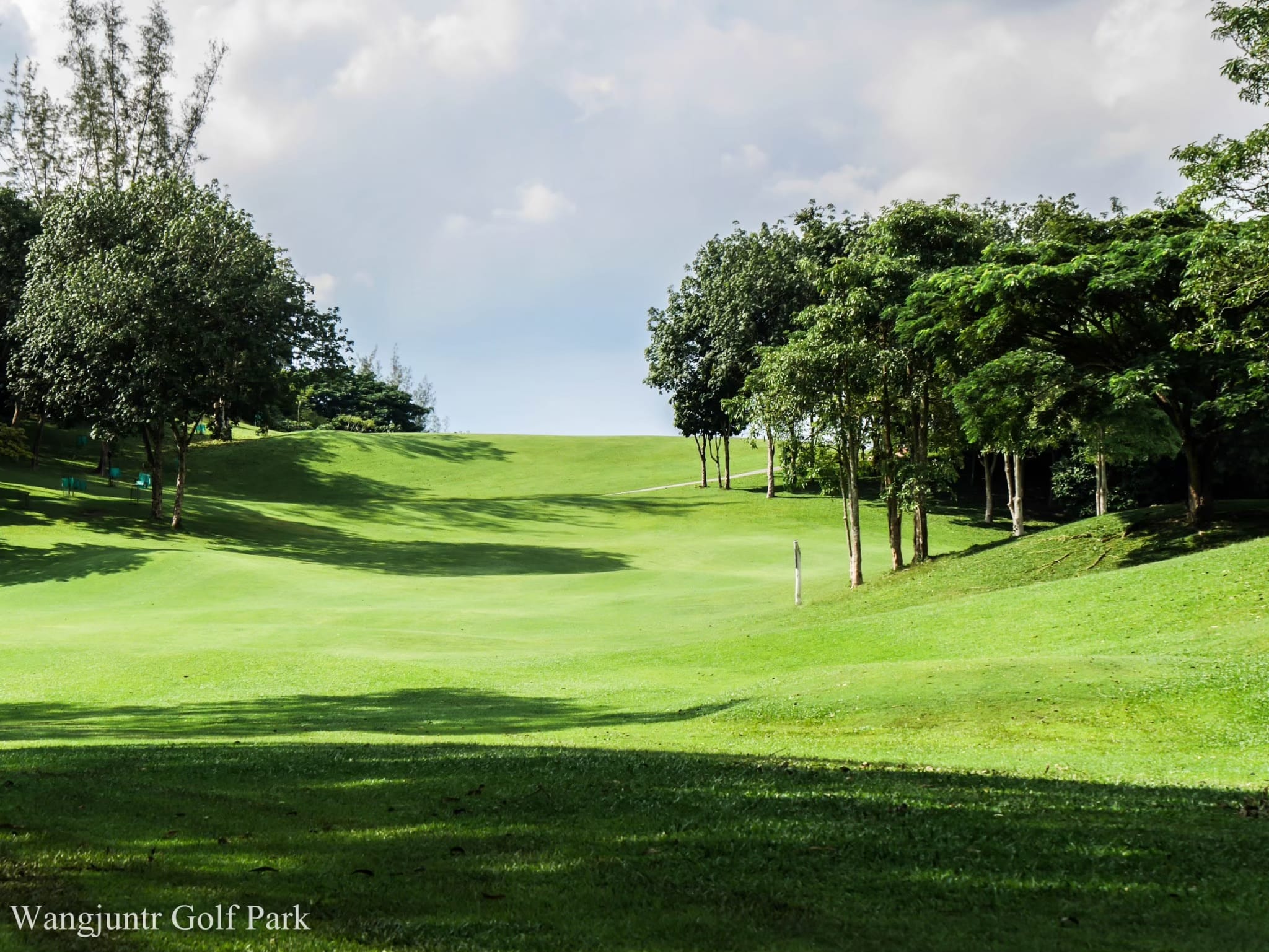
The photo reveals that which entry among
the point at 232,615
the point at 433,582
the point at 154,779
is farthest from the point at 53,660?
the point at 433,582

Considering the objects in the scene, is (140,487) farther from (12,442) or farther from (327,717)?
(327,717)

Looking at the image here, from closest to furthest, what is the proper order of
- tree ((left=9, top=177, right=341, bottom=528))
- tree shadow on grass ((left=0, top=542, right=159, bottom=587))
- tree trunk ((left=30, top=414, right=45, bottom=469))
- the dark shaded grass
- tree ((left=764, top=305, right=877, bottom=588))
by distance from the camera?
the dark shaded grass < tree ((left=764, top=305, right=877, bottom=588)) < tree shadow on grass ((left=0, top=542, right=159, bottom=587)) < tree ((left=9, top=177, right=341, bottom=528)) < tree trunk ((left=30, top=414, right=45, bottom=469))

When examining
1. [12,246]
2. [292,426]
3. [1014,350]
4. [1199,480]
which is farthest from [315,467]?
[1199,480]

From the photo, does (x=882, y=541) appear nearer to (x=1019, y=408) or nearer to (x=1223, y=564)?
(x=1019, y=408)

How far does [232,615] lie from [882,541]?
1540 inches

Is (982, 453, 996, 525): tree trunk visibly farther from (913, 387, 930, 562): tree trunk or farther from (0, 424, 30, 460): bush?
(0, 424, 30, 460): bush

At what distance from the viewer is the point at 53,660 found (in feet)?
77.8

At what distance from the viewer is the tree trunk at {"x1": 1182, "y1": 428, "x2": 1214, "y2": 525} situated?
3266 centimetres

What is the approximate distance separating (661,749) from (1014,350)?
26173mm

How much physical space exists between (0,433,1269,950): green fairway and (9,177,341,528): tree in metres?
10.1

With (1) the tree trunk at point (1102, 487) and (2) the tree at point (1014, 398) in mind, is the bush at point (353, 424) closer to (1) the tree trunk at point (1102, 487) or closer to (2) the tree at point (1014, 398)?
(1) the tree trunk at point (1102, 487)

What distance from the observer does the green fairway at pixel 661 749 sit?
20.0 feet

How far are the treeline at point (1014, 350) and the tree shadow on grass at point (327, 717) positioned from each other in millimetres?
18387

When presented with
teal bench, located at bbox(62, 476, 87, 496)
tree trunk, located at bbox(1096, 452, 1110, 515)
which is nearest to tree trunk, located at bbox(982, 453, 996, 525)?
tree trunk, located at bbox(1096, 452, 1110, 515)
